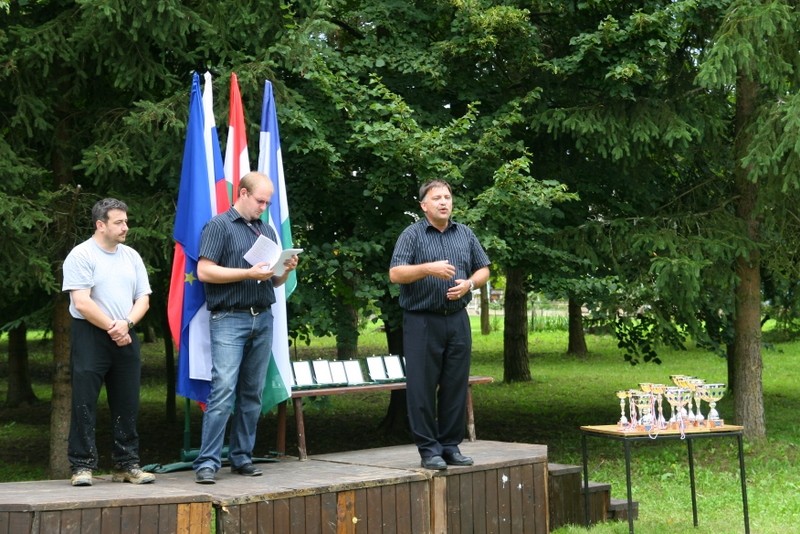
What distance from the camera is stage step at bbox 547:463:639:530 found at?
702cm

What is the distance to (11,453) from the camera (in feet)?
40.9

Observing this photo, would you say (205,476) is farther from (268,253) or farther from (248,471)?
(268,253)

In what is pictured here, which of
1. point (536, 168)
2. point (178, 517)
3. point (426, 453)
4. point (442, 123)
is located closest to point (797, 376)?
point (536, 168)

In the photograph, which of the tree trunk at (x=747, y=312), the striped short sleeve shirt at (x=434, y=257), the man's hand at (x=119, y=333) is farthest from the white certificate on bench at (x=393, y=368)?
the tree trunk at (x=747, y=312)

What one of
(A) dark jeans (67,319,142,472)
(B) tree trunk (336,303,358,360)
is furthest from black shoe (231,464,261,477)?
(B) tree trunk (336,303,358,360)

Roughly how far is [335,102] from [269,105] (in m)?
2.80

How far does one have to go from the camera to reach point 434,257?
5781 mm

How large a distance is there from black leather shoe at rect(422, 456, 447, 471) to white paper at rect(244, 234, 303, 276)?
145 cm

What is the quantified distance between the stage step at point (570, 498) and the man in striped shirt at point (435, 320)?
144cm

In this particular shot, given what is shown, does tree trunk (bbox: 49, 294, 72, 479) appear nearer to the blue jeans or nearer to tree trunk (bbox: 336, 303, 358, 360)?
tree trunk (bbox: 336, 303, 358, 360)

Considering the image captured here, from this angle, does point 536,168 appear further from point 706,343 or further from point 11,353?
point 11,353

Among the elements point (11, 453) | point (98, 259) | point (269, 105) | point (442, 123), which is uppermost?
point (442, 123)

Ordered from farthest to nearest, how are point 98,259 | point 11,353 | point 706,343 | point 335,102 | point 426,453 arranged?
point 11,353
point 706,343
point 335,102
point 426,453
point 98,259

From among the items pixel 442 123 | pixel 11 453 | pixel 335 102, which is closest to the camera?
pixel 335 102
